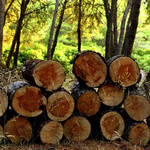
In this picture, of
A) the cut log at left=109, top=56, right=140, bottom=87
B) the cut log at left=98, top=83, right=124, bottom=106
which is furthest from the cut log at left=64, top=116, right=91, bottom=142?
the cut log at left=109, top=56, right=140, bottom=87

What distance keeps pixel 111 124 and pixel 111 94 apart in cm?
48

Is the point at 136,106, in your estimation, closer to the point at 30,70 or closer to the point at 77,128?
the point at 77,128

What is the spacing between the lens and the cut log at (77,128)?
3.60 metres

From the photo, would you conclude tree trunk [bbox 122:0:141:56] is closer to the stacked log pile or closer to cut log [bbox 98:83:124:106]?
the stacked log pile

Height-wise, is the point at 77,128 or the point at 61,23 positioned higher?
the point at 61,23

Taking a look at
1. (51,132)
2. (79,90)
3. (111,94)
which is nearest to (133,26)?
(111,94)

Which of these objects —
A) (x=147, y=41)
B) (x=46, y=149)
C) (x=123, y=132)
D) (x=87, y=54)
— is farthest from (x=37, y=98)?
(x=147, y=41)

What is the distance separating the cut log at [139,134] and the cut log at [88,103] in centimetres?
67

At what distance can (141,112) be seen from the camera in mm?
3699

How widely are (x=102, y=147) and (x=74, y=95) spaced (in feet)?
2.97

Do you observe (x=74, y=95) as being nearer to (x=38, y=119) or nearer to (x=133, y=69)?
(x=38, y=119)

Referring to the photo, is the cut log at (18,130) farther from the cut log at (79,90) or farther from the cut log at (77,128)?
the cut log at (79,90)

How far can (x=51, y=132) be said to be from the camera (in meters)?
3.45

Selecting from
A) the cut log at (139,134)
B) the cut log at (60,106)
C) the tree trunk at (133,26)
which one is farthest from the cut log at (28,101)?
the tree trunk at (133,26)
